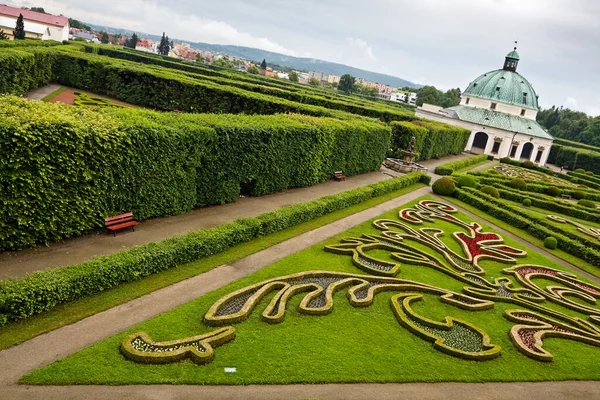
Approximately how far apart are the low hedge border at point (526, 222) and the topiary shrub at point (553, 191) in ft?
41.3

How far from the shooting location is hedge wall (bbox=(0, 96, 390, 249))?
573 inches

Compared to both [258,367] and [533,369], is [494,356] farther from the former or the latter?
[258,367]

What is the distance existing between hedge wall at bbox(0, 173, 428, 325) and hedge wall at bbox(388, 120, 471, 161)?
2809 cm

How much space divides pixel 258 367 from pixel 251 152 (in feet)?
49.5

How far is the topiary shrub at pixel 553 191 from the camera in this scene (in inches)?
1698

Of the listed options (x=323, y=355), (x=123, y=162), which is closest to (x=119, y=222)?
(x=123, y=162)

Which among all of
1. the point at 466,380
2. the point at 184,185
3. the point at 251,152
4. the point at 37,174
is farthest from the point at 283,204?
the point at 466,380

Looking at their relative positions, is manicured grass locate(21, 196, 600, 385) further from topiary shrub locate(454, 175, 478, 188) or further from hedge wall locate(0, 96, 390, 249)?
topiary shrub locate(454, 175, 478, 188)

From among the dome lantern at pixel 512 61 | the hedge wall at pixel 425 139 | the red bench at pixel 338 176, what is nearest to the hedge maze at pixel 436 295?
the red bench at pixel 338 176

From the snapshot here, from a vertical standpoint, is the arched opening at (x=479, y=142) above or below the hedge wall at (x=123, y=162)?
above

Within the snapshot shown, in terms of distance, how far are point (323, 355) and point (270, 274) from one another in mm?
4881

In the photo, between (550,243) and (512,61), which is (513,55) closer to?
(512,61)

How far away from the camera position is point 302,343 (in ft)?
41.4

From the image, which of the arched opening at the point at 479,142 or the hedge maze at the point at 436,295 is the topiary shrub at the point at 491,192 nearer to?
the hedge maze at the point at 436,295
